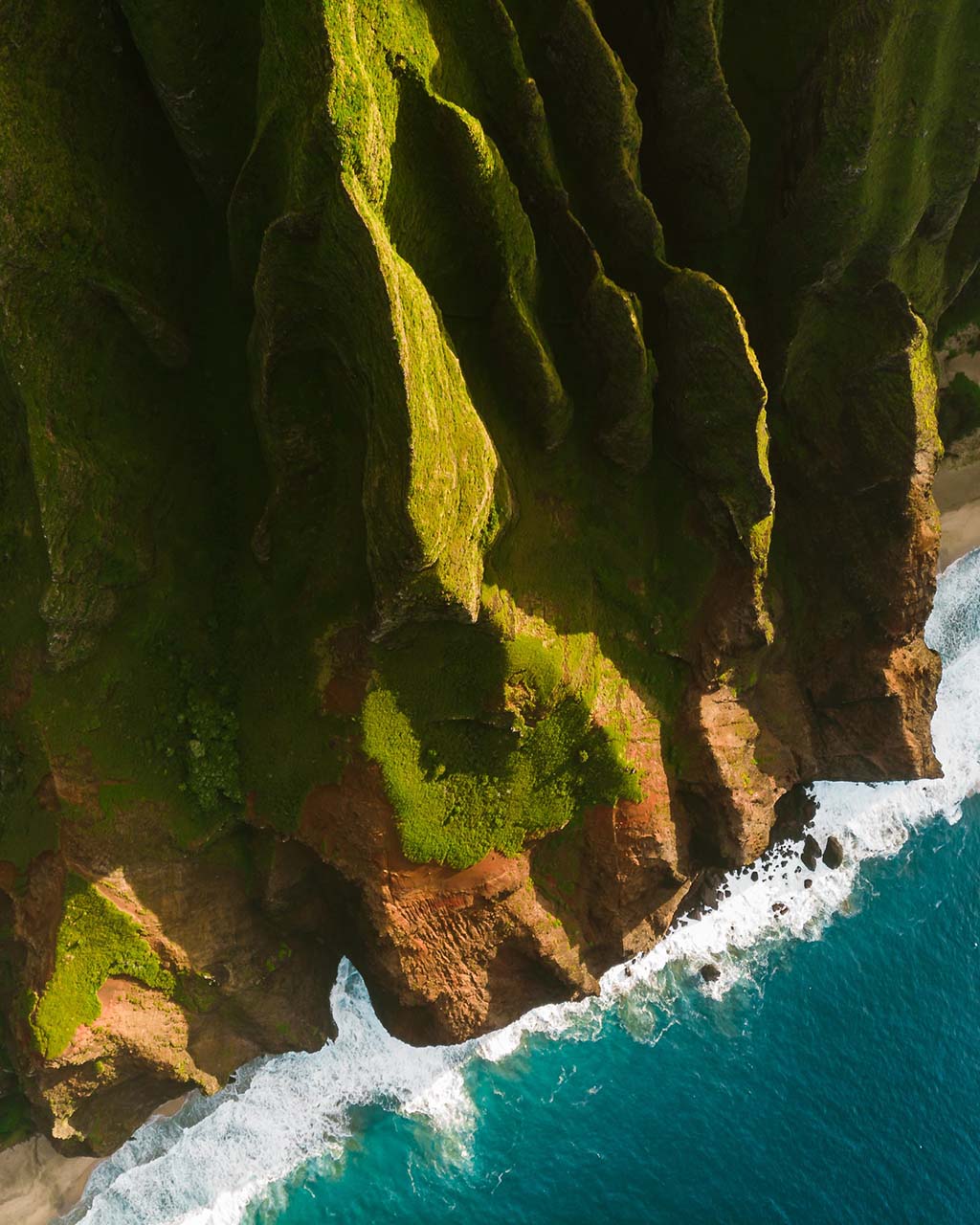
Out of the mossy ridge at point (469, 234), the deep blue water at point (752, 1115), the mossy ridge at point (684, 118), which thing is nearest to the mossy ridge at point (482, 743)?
the mossy ridge at point (469, 234)

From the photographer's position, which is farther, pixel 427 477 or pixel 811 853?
pixel 811 853

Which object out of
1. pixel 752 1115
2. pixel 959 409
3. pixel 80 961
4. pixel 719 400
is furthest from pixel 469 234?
pixel 752 1115

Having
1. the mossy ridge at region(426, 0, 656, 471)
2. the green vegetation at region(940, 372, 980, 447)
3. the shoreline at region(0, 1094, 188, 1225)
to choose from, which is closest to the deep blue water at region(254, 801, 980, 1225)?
the shoreline at region(0, 1094, 188, 1225)

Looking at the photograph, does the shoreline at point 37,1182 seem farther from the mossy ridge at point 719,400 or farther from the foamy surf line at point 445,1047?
the mossy ridge at point 719,400

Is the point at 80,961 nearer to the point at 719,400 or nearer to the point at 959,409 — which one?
the point at 719,400

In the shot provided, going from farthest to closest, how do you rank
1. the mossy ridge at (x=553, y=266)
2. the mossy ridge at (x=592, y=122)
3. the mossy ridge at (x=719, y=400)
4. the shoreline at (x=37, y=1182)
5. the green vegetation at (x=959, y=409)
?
the green vegetation at (x=959, y=409)
the shoreline at (x=37, y=1182)
the mossy ridge at (x=719, y=400)
the mossy ridge at (x=592, y=122)
the mossy ridge at (x=553, y=266)

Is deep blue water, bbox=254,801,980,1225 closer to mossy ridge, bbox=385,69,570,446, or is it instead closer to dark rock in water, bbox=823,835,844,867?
dark rock in water, bbox=823,835,844,867

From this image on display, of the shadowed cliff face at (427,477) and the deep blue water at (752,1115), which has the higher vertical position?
the shadowed cliff face at (427,477)
